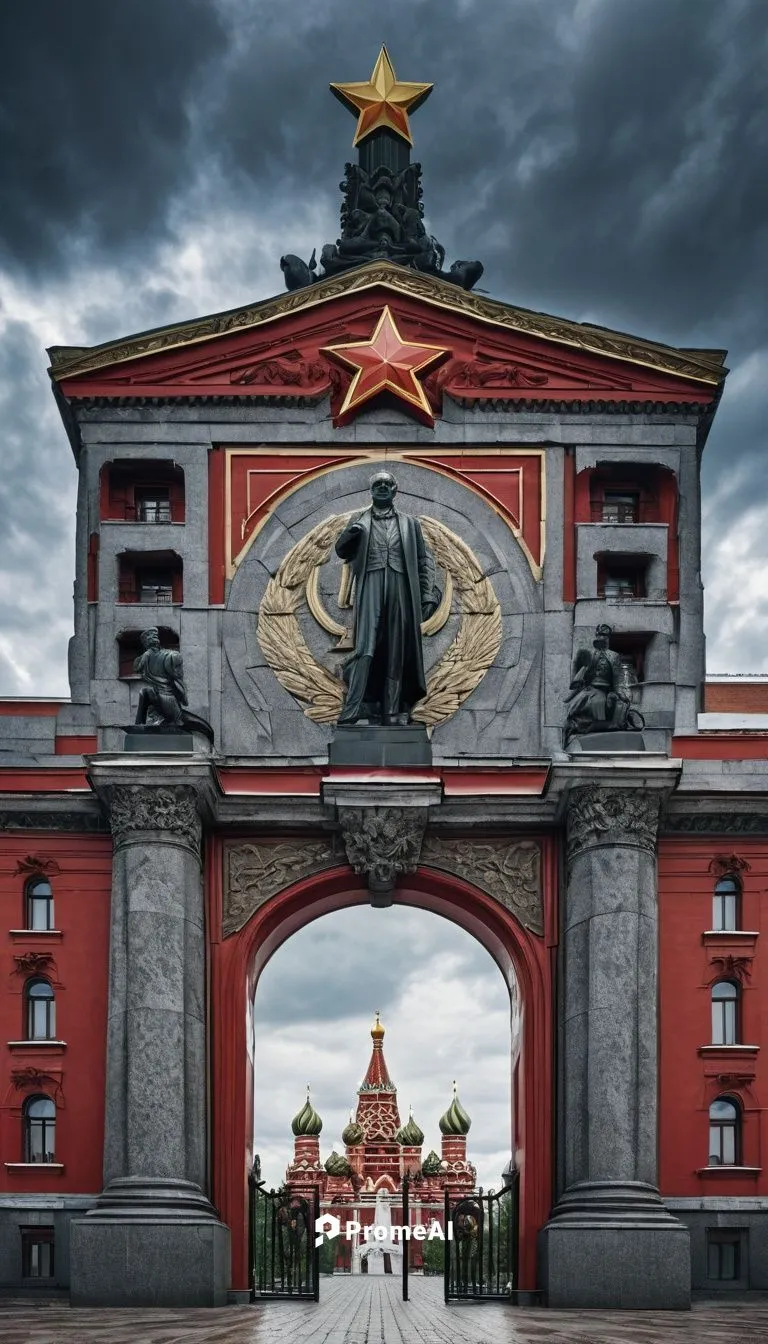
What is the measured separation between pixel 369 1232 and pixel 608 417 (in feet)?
59.8

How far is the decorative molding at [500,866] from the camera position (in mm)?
36344

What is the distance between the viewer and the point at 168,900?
114ft

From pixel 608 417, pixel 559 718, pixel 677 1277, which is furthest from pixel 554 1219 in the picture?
pixel 608 417

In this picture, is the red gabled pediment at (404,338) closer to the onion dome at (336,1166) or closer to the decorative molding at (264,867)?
the decorative molding at (264,867)

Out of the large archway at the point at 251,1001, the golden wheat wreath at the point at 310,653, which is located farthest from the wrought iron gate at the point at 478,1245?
the golden wheat wreath at the point at 310,653

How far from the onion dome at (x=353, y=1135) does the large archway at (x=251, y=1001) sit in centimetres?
4481

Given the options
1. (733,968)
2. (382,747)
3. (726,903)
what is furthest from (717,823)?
(382,747)

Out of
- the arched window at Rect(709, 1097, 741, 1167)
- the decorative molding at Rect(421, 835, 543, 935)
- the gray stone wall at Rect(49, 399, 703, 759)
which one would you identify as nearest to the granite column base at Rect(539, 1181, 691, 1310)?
the arched window at Rect(709, 1097, 741, 1167)

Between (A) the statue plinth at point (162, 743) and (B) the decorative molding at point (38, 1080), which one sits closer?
(A) the statue plinth at point (162, 743)

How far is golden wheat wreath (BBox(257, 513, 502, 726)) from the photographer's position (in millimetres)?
37125

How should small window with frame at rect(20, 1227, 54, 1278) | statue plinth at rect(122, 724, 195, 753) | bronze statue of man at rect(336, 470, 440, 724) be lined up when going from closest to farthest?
small window with frame at rect(20, 1227, 54, 1278)
statue plinth at rect(122, 724, 195, 753)
bronze statue of man at rect(336, 470, 440, 724)

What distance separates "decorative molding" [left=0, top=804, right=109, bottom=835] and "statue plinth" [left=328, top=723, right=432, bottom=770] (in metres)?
4.17

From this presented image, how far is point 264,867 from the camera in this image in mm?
36500

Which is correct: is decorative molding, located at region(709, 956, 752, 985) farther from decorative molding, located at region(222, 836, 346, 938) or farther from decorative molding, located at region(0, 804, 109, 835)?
decorative molding, located at region(0, 804, 109, 835)
